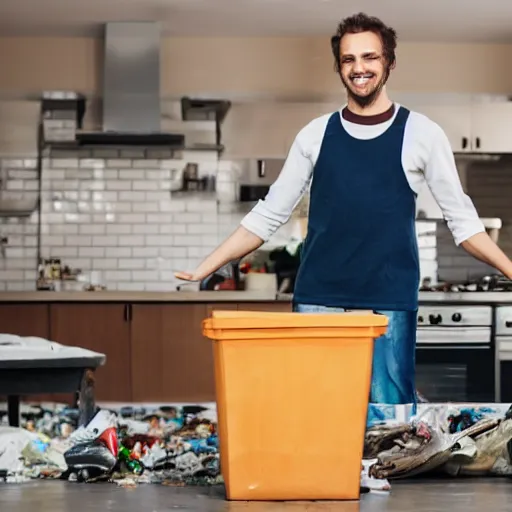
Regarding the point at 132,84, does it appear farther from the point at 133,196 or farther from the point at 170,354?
the point at 170,354

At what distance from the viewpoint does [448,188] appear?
313 centimetres

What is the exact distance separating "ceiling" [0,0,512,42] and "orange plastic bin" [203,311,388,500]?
3.74m

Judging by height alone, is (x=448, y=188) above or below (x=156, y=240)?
above

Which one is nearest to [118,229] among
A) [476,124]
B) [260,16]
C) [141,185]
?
[141,185]

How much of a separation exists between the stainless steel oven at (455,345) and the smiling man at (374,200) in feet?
11.2

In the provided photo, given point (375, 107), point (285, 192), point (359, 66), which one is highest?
point (359, 66)

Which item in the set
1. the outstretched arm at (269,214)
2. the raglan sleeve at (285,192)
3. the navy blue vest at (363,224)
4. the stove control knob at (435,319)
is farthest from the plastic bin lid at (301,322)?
the stove control knob at (435,319)

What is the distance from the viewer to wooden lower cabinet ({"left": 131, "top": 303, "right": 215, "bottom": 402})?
21.5 ft

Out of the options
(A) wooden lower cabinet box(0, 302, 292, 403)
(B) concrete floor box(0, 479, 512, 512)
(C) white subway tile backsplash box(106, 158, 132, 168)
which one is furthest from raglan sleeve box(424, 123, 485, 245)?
(C) white subway tile backsplash box(106, 158, 132, 168)

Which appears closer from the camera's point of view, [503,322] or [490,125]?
[503,322]

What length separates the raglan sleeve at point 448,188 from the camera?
308cm

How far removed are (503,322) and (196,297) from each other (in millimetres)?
1922

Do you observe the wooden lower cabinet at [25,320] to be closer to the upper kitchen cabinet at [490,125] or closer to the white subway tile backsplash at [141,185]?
the white subway tile backsplash at [141,185]

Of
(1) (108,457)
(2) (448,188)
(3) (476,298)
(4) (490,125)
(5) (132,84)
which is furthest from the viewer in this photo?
(4) (490,125)
